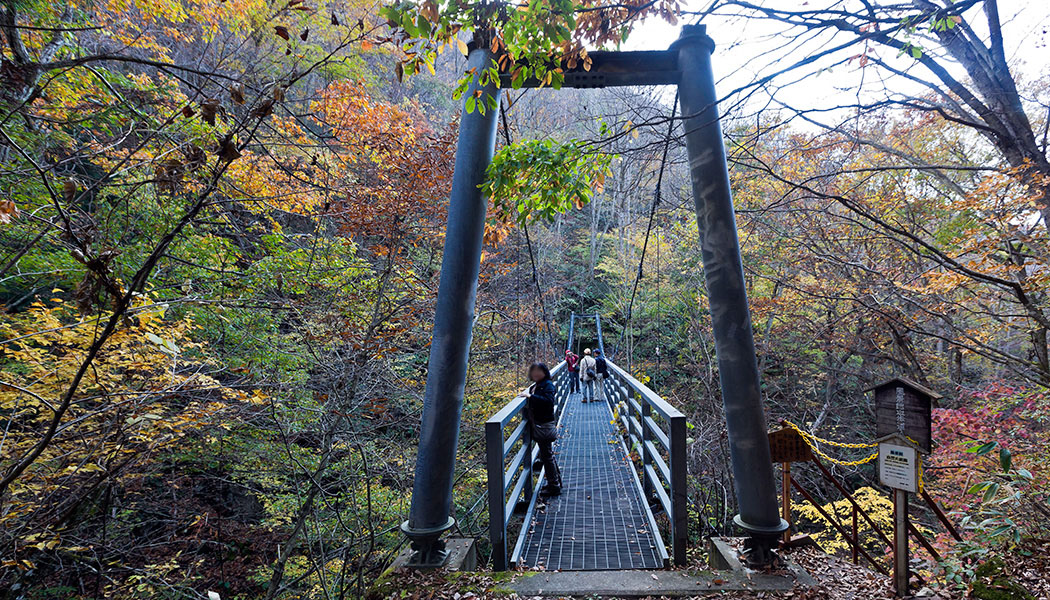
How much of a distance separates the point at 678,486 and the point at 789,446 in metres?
0.79

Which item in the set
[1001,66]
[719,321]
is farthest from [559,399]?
[1001,66]

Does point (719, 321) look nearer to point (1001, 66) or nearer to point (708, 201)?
point (708, 201)

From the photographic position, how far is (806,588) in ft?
7.93

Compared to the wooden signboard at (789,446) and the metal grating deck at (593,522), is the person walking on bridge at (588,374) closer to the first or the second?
the metal grating deck at (593,522)

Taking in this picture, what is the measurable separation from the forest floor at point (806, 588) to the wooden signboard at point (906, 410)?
2.75 ft

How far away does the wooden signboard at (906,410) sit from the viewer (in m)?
2.66

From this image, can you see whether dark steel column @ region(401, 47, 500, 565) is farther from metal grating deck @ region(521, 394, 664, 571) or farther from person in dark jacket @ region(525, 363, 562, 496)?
person in dark jacket @ region(525, 363, 562, 496)

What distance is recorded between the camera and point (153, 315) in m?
4.17

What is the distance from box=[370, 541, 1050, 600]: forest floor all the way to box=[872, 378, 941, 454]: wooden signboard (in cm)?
84

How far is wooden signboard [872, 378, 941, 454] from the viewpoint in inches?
105

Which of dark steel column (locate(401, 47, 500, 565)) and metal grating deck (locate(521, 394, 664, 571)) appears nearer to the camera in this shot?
dark steel column (locate(401, 47, 500, 565))

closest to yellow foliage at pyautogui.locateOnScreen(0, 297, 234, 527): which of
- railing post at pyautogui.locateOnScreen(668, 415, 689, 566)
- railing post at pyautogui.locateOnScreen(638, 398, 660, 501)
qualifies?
railing post at pyautogui.locateOnScreen(668, 415, 689, 566)

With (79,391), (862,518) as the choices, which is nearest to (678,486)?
(79,391)

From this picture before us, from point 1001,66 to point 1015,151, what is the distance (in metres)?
0.75
